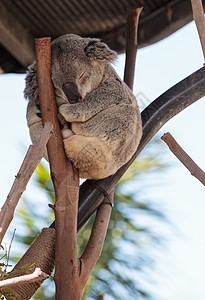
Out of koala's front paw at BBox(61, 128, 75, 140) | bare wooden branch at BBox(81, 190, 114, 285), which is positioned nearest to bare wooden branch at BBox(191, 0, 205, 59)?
koala's front paw at BBox(61, 128, 75, 140)

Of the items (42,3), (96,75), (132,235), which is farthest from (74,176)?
(132,235)

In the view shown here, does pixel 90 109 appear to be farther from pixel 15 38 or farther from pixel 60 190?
pixel 15 38

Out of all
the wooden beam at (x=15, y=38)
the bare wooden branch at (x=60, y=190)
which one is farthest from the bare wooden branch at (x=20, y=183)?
the wooden beam at (x=15, y=38)

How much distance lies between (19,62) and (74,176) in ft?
6.42

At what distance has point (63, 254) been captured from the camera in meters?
2.24

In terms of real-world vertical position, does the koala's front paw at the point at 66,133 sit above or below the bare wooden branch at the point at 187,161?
above

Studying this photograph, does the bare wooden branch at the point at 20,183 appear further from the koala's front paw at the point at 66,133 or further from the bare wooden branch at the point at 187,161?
the bare wooden branch at the point at 187,161

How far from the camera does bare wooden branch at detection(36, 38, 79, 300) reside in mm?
2225

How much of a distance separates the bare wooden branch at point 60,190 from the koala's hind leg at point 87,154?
0.04 meters

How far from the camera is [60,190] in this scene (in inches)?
91.0

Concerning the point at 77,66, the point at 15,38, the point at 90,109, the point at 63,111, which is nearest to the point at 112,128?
the point at 90,109

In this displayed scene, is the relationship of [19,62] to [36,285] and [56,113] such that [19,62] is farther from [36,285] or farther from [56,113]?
[36,285]

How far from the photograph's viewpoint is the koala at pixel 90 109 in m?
2.44

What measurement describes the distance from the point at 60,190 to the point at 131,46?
1.25 metres
